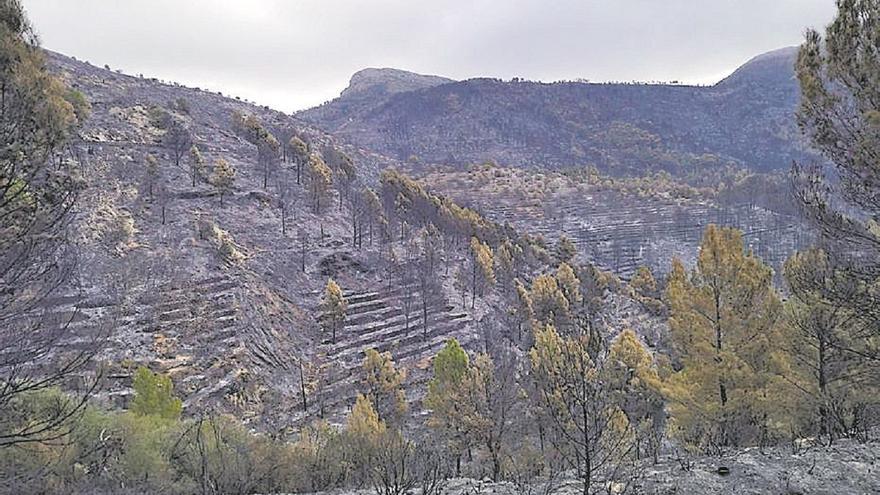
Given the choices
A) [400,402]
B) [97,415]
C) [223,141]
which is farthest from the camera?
[223,141]

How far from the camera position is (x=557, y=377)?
6973 mm

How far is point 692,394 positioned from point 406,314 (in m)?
33.0

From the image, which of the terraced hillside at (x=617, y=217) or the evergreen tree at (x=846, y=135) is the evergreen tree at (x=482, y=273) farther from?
the evergreen tree at (x=846, y=135)

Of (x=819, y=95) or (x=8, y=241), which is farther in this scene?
(x=819, y=95)

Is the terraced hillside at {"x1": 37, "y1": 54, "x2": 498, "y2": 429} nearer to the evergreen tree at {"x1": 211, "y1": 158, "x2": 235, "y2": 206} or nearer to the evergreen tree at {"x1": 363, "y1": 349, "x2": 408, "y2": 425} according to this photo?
the evergreen tree at {"x1": 211, "y1": 158, "x2": 235, "y2": 206}

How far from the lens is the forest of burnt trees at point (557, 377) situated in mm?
5434

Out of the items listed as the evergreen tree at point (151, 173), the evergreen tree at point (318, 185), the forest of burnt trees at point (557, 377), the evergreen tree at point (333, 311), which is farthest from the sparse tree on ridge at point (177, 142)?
the forest of burnt trees at point (557, 377)

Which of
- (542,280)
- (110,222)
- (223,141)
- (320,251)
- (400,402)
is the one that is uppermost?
(223,141)

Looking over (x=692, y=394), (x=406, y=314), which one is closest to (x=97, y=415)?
(x=692, y=394)

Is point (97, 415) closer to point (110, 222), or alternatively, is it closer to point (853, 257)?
point (853, 257)

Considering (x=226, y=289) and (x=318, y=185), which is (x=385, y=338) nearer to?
(x=226, y=289)

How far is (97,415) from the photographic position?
62.7 feet

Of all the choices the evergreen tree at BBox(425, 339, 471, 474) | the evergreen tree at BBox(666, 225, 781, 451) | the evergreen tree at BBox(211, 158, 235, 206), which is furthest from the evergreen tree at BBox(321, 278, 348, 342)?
the evergreen tree at BBox(666, 225, 781, 451)

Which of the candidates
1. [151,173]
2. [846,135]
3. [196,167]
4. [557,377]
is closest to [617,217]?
[196,167]
